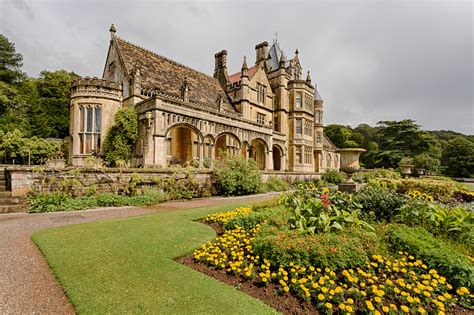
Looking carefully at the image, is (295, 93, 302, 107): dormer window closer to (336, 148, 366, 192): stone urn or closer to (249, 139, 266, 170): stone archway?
(249, 139, 266, 170): stone archway

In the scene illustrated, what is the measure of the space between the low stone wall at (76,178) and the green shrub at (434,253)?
1113cm

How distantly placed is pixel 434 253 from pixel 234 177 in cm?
1125

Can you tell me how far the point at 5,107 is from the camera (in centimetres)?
3084

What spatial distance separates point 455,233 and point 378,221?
1.52 metres

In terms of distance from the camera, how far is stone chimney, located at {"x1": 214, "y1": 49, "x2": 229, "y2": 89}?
29906 mm

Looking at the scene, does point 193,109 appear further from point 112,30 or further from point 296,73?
point 296,73

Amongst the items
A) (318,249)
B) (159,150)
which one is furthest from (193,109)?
(318,249)

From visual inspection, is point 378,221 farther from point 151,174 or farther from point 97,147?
point 97,147

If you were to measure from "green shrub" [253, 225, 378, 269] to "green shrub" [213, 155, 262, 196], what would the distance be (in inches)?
390

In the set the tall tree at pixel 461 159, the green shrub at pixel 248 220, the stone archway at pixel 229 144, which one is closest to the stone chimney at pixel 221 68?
the stone archway at pixel 229 144

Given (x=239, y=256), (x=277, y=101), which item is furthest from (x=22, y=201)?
(x=277, y=101)

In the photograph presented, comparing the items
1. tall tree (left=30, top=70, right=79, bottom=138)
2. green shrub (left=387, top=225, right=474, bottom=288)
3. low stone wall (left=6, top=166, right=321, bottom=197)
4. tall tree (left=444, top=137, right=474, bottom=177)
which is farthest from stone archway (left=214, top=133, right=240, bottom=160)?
tall tree (left=444, top=137, right=474, bottom=177)

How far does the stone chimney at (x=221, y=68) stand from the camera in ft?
98.1

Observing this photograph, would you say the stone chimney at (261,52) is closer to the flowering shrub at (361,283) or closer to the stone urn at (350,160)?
the stone urn at (350,160)
